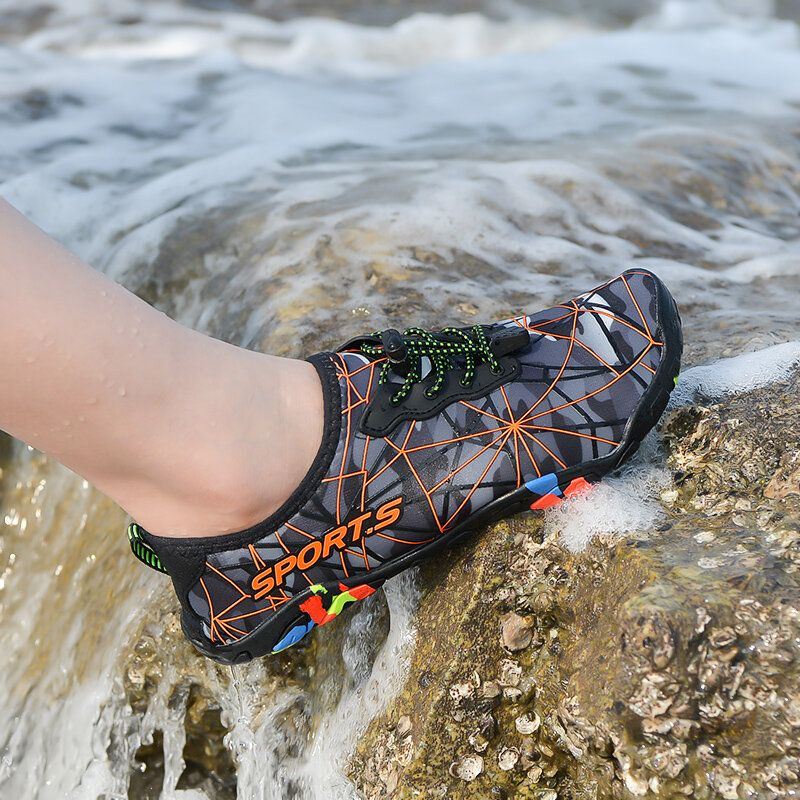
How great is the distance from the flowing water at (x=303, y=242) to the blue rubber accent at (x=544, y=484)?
3.0 inches

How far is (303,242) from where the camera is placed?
234 cm

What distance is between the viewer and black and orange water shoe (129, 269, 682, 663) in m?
1.37

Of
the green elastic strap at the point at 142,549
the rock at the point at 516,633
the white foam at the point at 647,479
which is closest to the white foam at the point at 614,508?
the white foam at the point at 647,479

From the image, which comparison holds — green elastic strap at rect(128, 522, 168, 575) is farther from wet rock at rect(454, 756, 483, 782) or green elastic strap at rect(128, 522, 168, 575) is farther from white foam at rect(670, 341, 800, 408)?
white foam at rect(670, 341, 800, 408)

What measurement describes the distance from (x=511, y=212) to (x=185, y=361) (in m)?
1.61

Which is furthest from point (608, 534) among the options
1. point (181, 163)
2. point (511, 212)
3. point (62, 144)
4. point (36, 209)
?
point (62, 144)

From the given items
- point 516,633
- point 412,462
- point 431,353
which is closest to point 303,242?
point 431,353

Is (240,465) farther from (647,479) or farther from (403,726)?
(647,479)

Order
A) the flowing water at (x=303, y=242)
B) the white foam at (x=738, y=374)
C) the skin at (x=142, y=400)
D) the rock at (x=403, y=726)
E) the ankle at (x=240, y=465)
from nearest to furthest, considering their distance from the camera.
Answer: the skin at (x=142, y=400)
the ankle at (x=240, y=465)
the rock at (x=403, y=726)
the white foam at (x=738, y=374)
the flowing water at (x=303, y=242)

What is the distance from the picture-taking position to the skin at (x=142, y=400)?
1104mm

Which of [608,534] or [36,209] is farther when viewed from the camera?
[36,209]

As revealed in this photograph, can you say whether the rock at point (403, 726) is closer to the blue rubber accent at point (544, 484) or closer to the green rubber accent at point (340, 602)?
the green rubber accent at point (340, 602)

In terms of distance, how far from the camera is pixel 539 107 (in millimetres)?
4262

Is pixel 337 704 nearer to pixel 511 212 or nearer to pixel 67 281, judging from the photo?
pixel 67 281
